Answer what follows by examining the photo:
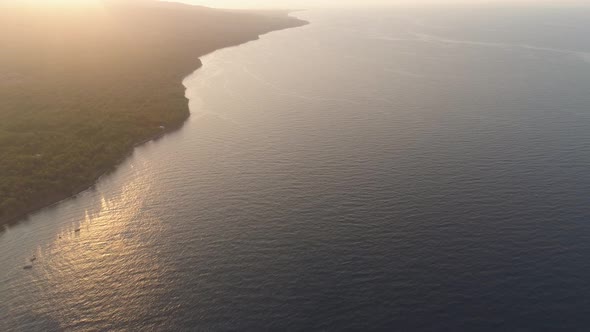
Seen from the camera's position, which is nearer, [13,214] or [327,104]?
[13,214]

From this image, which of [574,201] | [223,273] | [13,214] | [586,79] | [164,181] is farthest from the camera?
[586,79]

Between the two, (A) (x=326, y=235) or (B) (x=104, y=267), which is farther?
(A) (x=326, y=235)

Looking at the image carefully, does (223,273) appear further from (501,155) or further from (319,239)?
(501,155)

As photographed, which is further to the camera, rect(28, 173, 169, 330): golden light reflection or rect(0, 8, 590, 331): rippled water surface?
rect(28, 173, 169, 330): golden light reflection

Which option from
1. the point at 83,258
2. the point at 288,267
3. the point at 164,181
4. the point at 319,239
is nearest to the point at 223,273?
the point at 288,267

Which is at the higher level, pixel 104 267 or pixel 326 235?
pixel 326 235

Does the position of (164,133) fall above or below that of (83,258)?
above

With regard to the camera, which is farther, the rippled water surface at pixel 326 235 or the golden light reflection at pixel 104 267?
the golden light reflection at pixel 104 267

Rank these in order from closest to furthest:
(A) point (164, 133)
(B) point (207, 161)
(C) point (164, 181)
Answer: (C) point (164, 181) < (B) point (207, 161) < (A) point (164, 133)
